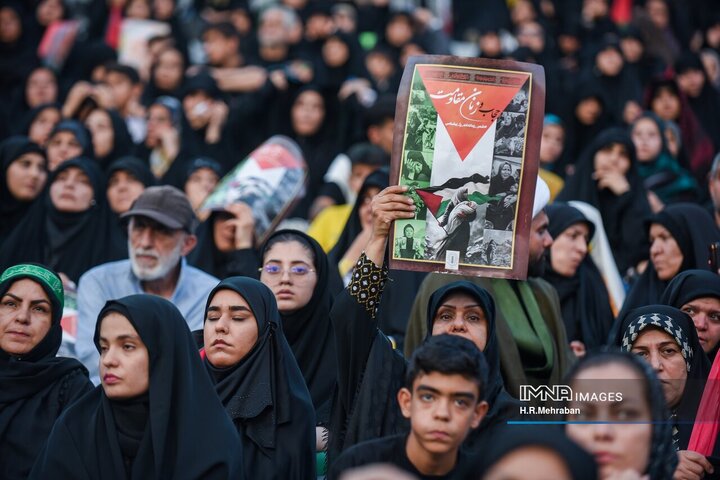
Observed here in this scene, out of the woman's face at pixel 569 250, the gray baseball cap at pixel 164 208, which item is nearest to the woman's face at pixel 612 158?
the woman's face at pixel 569 250

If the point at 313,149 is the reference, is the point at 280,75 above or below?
above

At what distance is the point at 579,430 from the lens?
3826 mm

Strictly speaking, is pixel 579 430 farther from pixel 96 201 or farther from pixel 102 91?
pixel 102 91

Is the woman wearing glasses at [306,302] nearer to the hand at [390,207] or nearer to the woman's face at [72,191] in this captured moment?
the hand at [390,207]

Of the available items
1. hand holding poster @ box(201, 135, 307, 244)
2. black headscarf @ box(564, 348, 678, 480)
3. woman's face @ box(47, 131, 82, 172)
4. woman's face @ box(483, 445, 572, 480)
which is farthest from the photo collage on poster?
woman's face @ box(47, 131, 82, 172)

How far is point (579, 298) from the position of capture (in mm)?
7176

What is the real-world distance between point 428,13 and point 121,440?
10032mm

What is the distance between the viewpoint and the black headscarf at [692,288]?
19.0 ft

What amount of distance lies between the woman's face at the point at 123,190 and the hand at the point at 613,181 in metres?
3.31


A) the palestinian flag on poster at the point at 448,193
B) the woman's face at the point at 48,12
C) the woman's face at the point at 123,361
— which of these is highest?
the woman's face at the point at 48,12

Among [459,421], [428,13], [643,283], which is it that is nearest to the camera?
[459,421]

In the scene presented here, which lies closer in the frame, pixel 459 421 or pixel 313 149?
pixel 459 421

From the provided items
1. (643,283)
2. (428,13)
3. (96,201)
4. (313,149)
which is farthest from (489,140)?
(428,13)

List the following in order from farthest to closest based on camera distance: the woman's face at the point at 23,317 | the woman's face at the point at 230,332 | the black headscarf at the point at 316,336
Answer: the black headscarf at the point at 316,336 < the woman's face at the point at 23,317 < the woman's face at the point at 230,332
